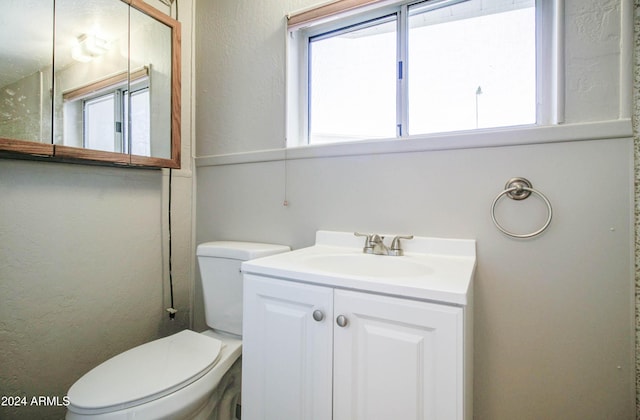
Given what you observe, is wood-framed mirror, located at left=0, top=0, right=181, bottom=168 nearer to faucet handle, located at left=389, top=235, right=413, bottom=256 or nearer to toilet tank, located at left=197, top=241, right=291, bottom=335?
toilet tank, located at left=197, top=241, right=291, bottom=335

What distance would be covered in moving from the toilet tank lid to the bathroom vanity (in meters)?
0.30

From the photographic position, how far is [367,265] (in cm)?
113

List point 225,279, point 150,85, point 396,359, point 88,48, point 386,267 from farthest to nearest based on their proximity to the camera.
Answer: point 150,85
point 225,279
point 88,48
point 386,267
point 396,359

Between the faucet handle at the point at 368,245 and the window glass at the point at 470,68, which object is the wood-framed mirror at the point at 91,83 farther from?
the window glass at the point at 470,68

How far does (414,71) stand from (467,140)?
41 cm

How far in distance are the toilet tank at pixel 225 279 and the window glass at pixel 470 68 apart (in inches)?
35.2

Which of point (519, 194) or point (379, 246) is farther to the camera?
point (379, 246)

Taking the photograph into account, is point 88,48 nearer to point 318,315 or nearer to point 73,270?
point 73,270

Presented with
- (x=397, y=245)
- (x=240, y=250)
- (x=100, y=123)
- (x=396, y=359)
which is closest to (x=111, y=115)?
(x=100, y=123)

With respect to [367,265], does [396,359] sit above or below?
below

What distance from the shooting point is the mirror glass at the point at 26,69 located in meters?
1.02

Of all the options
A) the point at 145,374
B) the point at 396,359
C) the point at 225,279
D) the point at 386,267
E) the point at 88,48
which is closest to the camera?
the point at 396,359

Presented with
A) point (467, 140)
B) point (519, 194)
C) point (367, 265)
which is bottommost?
point (367, 265)

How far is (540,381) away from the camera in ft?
3.20
